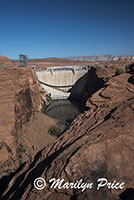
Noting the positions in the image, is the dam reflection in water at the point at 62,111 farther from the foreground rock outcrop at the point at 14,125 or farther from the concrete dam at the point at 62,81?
the foreground rock outcrop at the point at 14,125

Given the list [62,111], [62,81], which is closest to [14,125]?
[62,111]

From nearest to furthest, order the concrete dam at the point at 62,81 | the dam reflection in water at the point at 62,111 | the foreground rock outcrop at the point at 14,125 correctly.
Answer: the foreground rock outcrop at the point at 14,125, the dam reflection in water at the point at 62,111, the concrete dam at the point at 62,81

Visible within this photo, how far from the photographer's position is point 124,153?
5273 mm

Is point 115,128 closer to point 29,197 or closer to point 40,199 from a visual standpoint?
point 40,199

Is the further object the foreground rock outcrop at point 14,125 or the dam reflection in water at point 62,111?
the dam reflection in water at point 62,111

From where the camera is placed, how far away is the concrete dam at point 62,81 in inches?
1580

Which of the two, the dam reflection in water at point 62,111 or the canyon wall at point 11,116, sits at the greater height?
the canyon wall at point 11,116

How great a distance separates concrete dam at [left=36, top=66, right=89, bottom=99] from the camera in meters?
40.1

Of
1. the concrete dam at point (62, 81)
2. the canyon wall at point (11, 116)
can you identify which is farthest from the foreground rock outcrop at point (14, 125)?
the concrete dam at point (62, 81)

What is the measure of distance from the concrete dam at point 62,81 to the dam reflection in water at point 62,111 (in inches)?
175

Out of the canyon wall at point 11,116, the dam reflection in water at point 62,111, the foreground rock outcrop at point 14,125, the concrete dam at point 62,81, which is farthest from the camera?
the concrete dam at point 62,81

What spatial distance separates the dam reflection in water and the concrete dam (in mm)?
4451

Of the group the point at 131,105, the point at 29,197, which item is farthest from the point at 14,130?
the point at 131,105

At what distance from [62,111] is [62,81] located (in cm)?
1436
